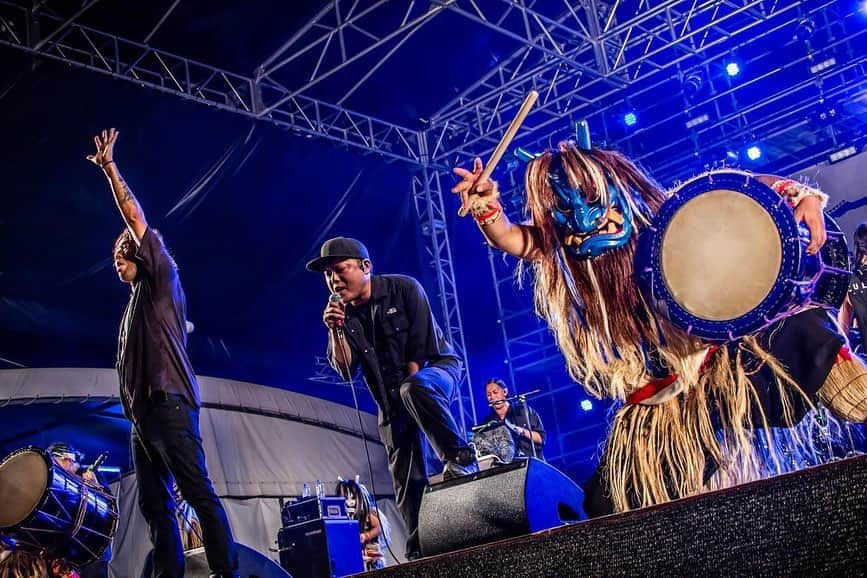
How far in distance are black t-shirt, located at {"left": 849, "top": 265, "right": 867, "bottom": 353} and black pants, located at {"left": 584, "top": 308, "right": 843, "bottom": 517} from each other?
4.16m

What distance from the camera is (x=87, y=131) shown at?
9.44 meters

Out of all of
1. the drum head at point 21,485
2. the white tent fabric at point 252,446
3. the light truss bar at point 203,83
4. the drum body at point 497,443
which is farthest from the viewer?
the white tent fabric at point 252,446

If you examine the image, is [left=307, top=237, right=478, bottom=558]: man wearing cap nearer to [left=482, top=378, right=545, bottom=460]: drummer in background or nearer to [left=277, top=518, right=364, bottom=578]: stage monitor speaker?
[left=277, top=518, right=364, bottom=578]: stage monitor speaker

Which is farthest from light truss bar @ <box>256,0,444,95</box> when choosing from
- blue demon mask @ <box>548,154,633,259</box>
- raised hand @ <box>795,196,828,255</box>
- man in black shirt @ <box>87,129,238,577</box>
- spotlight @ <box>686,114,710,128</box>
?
raised hand @ <box>795,196,828,255</box>

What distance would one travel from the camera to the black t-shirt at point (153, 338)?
173 inches

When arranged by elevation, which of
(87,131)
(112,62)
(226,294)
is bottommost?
(226,294)

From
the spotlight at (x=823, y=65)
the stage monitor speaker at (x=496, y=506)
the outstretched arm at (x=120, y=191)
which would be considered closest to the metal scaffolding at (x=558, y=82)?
the spotlight at (x=823, y=65)

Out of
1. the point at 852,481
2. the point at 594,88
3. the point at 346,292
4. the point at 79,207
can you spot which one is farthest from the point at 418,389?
the point at 594,88

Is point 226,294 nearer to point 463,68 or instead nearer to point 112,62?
point 112,62

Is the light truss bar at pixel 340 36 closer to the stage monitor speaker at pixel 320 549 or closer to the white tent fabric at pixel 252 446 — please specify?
the white tent fabric at pixel 252 446

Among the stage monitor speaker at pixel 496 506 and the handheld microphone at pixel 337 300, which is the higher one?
the handheld microphone at pixel 337 300

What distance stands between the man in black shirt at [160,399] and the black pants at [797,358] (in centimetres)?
256

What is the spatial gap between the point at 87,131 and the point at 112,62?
2.94 feet

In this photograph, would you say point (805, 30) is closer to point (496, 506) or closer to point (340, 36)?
point (340, 36)
